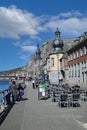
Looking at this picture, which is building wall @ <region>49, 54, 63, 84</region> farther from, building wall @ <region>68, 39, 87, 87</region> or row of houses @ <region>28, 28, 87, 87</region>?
building wall @ <region>68, 39, 87, 87</region>

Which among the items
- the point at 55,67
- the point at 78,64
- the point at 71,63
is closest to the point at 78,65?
the point at 78,64

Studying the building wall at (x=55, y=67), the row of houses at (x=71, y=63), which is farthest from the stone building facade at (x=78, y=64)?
the building wall at (x=55, y=67)

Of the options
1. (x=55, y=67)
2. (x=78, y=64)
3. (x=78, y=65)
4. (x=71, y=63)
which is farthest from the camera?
(x=55, y=67)

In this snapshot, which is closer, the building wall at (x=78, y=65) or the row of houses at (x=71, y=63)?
the building wall at (x=78, y=65)

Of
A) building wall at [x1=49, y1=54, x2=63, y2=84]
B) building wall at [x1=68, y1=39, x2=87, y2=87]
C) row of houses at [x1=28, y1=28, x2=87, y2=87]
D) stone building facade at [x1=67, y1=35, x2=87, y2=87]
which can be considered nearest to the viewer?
stone building facade at [x1=67, y1=35, x2=87, y2=87]

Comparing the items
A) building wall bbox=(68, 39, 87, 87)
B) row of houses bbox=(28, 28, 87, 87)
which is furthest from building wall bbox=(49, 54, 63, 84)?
building wall bbox=(68, 39, 87, 87)

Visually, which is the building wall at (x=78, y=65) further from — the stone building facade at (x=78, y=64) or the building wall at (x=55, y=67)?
the building wall at (x=55, y=67)

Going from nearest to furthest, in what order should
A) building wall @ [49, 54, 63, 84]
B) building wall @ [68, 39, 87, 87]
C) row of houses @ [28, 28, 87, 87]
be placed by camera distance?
building wall @ [68, 39, 87, 87] → row of houses @ [28, 28, 87, 87] → building wall @ [49, 54, 63, 84]

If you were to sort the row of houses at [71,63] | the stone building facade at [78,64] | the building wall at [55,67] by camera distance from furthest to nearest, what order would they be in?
the building wall at [55,67], the row of houses at [71,63], the stone building facade at [78,64]

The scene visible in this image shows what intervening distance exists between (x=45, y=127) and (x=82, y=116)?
3.45m

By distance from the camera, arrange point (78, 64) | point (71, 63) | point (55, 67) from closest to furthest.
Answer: point (78, 64) → point (71, 63) → point (55, 67)

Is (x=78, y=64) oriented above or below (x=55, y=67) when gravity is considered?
below

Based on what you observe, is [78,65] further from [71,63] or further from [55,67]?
[55,67]

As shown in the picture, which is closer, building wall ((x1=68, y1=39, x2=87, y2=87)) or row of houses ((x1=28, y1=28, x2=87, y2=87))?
building wall ((x1=68, y1=39, x2=87, y2=87))
